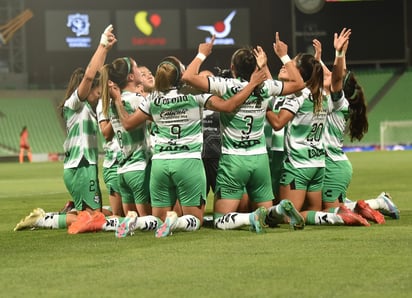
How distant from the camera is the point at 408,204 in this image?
1459cm

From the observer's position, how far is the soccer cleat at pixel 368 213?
434 inches

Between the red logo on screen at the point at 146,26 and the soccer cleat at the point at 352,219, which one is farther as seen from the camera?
the red logo on screen at the point at 146,26

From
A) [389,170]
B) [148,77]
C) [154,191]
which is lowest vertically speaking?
[389,170]

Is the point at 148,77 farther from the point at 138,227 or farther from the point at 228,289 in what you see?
the point at 228,289

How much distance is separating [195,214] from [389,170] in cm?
1608

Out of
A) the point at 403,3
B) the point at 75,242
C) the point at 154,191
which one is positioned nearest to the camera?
the point at 75,242

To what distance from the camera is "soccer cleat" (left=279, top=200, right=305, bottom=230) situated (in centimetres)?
977

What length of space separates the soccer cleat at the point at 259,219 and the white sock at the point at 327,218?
3.22 ft

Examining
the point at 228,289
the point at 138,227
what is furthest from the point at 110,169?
the point at 228,289

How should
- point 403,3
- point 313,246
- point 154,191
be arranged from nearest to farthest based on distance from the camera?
point 313,246
point 154,191
point 403,3

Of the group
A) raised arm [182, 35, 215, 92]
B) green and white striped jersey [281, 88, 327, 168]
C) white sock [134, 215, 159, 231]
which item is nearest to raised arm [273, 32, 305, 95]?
green and white striped jersey [281, 88, 327, 168]

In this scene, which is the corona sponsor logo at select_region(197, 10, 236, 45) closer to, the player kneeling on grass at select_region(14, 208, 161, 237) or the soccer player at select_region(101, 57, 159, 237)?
the player kneeling on grass at select_region(14, 208, 161, 237)

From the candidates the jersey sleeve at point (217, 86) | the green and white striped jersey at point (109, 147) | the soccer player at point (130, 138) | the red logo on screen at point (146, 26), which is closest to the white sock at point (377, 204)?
the jersey sleeve at point (217, 86)

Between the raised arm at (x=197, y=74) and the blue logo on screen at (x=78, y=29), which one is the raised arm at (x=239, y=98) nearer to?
the raised arm at (x=197, y=74)
